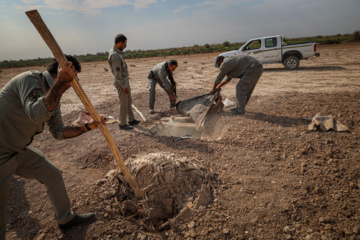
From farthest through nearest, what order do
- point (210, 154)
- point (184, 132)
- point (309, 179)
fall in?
point (184, 132)
point (210, 154)
point (309, 179)

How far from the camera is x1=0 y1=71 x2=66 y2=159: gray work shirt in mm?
1549

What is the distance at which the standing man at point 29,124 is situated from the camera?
1.56 m

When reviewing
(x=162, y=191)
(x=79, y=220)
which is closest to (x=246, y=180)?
(x=162, y=191)

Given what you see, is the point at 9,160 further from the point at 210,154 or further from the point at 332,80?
the point at 332,80

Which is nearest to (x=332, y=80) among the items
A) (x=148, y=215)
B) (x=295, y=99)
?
(x=295, y=99)

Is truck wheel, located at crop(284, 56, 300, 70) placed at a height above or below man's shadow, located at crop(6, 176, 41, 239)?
above

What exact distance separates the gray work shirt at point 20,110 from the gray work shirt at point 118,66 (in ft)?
8.84

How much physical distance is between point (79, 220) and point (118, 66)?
3.18 metres

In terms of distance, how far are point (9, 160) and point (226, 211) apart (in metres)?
2.21

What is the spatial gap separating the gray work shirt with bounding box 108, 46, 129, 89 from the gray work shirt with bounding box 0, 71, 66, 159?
270 centimetres

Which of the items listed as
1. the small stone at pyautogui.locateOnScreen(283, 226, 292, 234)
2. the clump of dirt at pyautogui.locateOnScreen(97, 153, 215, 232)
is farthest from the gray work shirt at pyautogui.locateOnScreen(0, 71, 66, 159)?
the small stone at pyautogui.locateOnScreen(283, 226, 292, 234)

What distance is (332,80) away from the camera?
8.17 meters

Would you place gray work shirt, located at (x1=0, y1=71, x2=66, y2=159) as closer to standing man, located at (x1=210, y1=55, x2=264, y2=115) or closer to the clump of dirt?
the clump of dirt

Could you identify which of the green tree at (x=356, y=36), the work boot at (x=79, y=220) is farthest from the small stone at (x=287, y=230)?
the green tree at (x=356, y=36)
